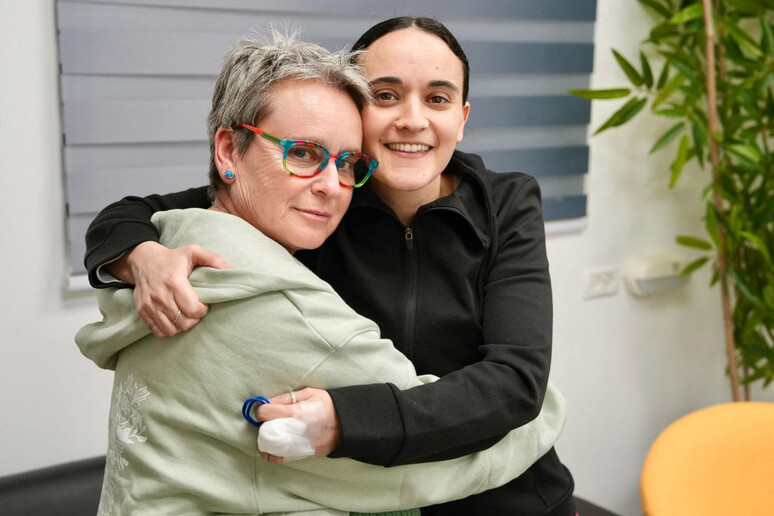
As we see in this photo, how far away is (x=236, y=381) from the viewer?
3.51 feet

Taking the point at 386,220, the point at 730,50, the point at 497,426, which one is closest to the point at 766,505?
the point at 497,426

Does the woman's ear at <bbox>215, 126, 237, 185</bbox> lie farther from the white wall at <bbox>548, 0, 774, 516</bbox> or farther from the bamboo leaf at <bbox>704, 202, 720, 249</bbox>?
the bamboo leaf at <bbox>704, 202, 720, 249</bbox>

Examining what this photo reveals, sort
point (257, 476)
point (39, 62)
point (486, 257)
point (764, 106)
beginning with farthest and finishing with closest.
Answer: point (764, 106) < point (39, 62) < point (486, 257) < point (257, 476)

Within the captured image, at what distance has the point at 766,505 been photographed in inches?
67.2

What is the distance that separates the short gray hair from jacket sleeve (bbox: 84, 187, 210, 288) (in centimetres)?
17

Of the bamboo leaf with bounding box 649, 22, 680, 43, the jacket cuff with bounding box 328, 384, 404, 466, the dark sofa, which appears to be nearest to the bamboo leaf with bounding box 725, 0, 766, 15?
the bamboo leaf with bounding box 649, 22, 680, 43

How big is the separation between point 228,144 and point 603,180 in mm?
2040

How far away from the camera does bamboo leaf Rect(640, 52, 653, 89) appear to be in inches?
107

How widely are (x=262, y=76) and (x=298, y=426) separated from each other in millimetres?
531

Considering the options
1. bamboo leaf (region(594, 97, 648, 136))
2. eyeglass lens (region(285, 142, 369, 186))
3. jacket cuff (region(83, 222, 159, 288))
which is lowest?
jacket cuff (region(83, 222, 159, 288))

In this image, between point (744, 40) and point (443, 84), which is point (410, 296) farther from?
point (744, 40)

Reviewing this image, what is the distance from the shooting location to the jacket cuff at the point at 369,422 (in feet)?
3.50

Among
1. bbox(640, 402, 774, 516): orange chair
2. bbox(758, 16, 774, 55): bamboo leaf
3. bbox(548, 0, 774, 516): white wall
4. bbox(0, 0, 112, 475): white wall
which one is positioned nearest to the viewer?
bbox(640, 402, 774, 516): orange chair

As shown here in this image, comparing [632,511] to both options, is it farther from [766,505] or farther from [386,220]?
[386,220]
